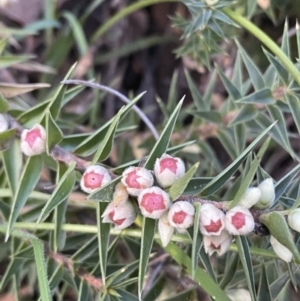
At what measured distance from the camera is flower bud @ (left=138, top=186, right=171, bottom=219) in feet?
2.26

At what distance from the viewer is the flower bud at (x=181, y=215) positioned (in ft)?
2.24

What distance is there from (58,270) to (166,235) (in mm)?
316

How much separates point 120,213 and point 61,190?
13 cm

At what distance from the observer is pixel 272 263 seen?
95 cm

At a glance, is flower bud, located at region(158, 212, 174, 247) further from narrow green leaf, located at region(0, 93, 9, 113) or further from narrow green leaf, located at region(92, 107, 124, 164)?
narrow green leaf, located at region(0, 93, 9, 113)

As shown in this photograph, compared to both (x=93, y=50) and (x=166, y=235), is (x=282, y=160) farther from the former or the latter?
(x=166, y=235)

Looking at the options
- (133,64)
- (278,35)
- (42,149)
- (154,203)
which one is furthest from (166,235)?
(133,64)

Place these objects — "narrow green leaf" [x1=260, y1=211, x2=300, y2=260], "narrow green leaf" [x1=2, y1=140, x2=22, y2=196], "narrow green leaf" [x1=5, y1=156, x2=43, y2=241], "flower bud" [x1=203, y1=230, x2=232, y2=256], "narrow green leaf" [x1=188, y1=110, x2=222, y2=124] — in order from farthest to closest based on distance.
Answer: "narrow green leaf" [x1=188, y1=110, x2=222, y2=124], "narrow green leaf" [x1=2, y1=140, x2=22, y2=196], "narrow green leaf" [x1=5, y1=156, x2=43, y2=241], "flower bud" [x1=203, y1=230, x2=232, y2=256], "narrow green leaf" [x1=260, y1=211, x2=300, y2=260]

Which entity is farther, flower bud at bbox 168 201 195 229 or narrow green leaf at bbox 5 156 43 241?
narrow green leaf at bbox 5 156 43 241

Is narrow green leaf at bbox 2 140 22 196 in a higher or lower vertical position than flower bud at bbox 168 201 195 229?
lower

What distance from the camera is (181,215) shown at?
681 millimetres

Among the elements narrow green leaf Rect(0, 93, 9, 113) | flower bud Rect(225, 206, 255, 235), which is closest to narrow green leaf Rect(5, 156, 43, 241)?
narrow green leaf Rect(0, 93, 9, 113)

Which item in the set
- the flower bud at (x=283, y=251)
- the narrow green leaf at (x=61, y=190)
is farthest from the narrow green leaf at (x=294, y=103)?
the narrow green leaf at (x=61, y=190)

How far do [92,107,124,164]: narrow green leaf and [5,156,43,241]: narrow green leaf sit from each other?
0.44 ft
